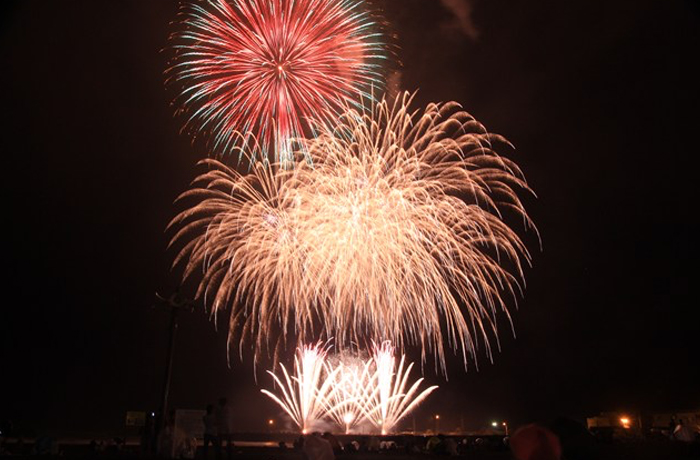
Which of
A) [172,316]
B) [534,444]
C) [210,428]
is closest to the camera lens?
[534,444]

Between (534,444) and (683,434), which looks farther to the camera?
(683,434)

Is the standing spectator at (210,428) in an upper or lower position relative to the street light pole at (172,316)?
lower

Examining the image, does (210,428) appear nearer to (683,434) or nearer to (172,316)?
(172,316)

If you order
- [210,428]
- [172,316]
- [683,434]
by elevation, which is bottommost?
[683,434]

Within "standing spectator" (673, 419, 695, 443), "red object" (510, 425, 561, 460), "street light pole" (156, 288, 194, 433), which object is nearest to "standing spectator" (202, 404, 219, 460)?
"street light pole" (156, 288, 194, 433)

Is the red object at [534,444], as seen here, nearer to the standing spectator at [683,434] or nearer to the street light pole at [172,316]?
the street light pole at [172,316]

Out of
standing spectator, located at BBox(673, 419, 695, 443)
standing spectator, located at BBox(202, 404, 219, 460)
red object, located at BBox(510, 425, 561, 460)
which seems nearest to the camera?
red object, located at BBox(510, 425, 561, 460)

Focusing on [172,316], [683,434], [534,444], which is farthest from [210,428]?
[683,434]

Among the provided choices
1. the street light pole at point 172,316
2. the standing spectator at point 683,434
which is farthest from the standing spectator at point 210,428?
the standing spectator at point 683,434

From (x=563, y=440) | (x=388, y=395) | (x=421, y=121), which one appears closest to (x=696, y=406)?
(x=388, y=395)

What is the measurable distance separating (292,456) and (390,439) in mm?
13314

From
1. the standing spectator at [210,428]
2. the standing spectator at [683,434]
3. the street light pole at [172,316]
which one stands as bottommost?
the standing spectator at [683,434]

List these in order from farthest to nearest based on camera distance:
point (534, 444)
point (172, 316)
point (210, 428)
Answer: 1. point (172, 316)
2. point (210, 428)
3. point (534, 444)

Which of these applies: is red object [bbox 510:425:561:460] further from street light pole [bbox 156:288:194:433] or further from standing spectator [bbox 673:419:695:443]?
standing spectator [bbox 673:419:695:443]
